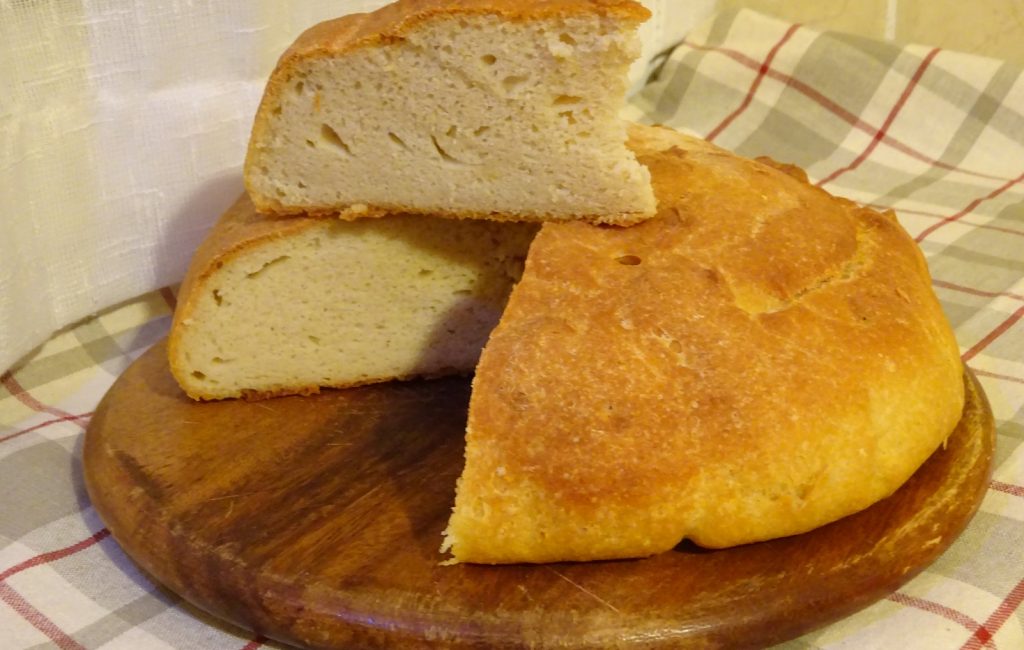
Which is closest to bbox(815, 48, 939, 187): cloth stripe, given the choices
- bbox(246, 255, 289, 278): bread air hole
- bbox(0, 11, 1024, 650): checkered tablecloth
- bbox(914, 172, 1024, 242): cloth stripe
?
bbox(0, 11, 1024, 650): checkered tablecloth

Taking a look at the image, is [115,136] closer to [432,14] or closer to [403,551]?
[432,14]

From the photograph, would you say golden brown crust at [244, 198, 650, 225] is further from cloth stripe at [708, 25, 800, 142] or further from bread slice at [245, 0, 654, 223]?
cloth stripe at [708, 25, 800, 142]

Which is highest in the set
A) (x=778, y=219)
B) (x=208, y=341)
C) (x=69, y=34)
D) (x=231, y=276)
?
(x=69, y=34)

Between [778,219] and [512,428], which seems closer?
[512,428]

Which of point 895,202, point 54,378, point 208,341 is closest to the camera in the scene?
point 208,341

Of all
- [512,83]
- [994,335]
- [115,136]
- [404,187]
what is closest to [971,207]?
[994,335]

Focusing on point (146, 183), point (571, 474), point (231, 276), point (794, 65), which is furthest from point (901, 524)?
point (794, 65)

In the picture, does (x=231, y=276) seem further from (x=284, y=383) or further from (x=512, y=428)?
(x=512, y=428)

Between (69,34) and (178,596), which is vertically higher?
(69,34)
